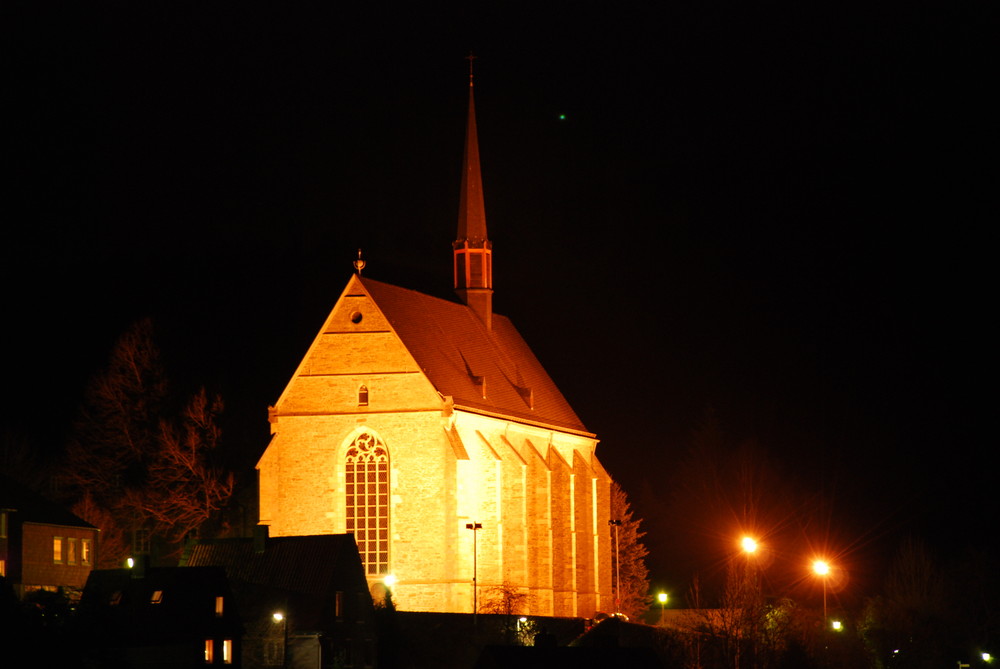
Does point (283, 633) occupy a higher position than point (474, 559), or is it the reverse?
point (474, 559)

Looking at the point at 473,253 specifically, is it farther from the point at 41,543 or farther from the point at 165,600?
the point at 165,600

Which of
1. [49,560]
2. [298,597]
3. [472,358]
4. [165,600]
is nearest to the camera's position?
[165,600]

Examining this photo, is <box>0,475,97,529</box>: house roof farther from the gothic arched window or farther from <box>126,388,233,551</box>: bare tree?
the gothic arched window

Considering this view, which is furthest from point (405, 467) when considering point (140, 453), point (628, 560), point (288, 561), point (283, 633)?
point (628, 560)

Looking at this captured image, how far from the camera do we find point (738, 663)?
61219mm

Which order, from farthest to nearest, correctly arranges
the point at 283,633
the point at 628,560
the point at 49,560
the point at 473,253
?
the point at 628,560 → the point at 473,253 → the point at 49,560 → the point at 283,633

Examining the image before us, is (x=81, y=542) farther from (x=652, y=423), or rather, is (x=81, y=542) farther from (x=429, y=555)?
→ (x=652, y=423)

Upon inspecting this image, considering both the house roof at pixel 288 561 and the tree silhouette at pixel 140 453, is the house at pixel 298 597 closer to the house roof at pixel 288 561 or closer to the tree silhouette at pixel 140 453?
the house roof at pixel 288 561

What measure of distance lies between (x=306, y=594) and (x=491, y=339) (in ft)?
73.3

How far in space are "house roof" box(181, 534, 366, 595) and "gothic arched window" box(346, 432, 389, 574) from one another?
5.90 m

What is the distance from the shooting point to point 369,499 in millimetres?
66250

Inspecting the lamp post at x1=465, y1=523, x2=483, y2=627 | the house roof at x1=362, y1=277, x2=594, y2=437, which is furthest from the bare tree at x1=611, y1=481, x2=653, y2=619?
the lamp post at x1=465, y1=523, x2=483, y2=627

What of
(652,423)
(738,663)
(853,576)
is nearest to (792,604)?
(738,663)

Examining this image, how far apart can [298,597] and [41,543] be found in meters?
8.47
